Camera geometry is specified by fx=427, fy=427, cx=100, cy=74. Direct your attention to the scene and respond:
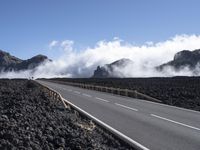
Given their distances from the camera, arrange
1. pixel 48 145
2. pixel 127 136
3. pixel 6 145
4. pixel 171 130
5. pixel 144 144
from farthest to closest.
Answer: pixel 171 130 → pixel 127 136 → pixel 144 144 → pixel 48 145 → pixel 6 145

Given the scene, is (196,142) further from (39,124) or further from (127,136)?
(39,124)

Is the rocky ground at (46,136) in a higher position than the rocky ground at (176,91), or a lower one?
lower

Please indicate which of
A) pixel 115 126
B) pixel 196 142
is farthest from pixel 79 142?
pixel 115 126

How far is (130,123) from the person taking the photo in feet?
51.6

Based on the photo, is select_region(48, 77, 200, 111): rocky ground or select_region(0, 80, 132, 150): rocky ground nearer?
select_region(0, 80, 132, 150): rocky ground

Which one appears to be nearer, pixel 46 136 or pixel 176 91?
pixel 46 136

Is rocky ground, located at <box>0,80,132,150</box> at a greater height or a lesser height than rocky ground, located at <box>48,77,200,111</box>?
lesser

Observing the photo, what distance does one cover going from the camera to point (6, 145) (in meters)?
8.62

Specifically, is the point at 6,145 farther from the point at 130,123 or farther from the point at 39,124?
the point at 130,123

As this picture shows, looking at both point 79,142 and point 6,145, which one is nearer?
point 6,145

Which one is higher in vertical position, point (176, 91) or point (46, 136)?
point (176, 91)

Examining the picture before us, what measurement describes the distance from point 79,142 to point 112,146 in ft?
3.92

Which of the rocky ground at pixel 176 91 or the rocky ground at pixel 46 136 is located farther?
Result: the rocky ground at pixel 176 91

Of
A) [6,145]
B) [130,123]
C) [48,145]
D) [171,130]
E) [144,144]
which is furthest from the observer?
[130,123]
